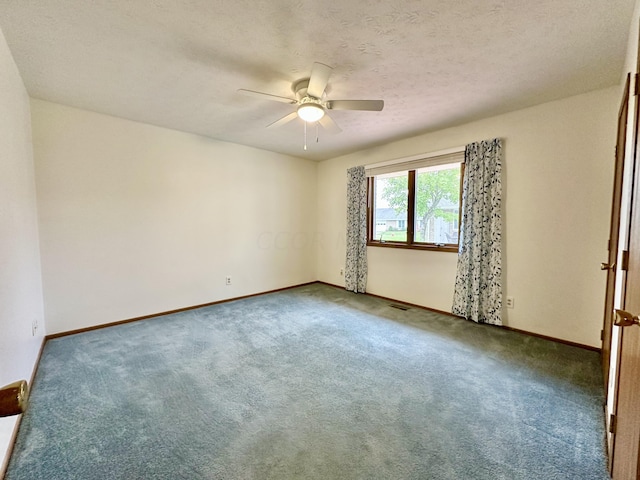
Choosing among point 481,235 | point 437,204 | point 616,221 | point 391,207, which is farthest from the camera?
point 391,207

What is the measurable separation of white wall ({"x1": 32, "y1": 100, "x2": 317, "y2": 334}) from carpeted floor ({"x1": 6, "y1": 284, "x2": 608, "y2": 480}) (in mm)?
567

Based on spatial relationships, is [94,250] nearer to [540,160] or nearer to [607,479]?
[607,479]

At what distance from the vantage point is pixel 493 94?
103 inches

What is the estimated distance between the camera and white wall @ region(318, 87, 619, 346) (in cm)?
256

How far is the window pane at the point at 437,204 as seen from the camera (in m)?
3.64

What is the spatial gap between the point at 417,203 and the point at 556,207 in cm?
157

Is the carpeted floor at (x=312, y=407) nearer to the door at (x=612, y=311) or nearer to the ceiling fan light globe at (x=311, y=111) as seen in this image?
the door at (x=612, y=311)

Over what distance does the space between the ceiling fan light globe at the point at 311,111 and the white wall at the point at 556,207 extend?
2.08m

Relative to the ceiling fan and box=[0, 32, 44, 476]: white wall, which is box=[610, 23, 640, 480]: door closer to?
the ceiling fan

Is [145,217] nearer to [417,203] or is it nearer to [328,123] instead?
[328,123]

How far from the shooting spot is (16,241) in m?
1.95

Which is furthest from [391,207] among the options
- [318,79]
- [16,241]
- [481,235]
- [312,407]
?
[16,241]

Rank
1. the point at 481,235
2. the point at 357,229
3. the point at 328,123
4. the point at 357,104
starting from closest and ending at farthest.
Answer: the point at 357,104 < the point at 328,123 < the point at 481,235 < the point at 357,229

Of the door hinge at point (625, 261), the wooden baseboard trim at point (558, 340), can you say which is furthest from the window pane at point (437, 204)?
the door hinge at point (625, 261)
